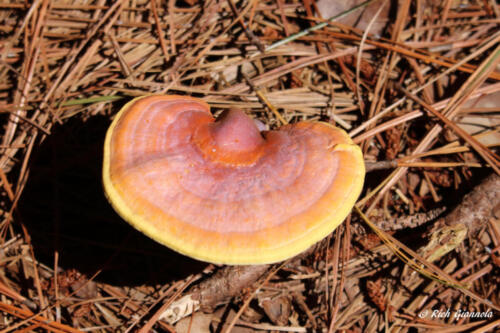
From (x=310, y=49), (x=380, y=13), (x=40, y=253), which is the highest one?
(x=380, y=13)

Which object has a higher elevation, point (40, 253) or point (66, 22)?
point (66, 22)

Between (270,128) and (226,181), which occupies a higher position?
(226,181)

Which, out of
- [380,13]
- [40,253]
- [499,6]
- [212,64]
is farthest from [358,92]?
[40,253]

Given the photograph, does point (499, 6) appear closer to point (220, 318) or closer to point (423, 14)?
point (423, 14)

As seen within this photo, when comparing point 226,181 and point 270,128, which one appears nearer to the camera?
point 226,181

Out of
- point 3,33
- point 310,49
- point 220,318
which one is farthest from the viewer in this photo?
point 310,49

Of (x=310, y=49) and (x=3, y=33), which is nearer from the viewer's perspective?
(x=3, y=33)

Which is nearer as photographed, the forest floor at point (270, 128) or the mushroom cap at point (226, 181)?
the mushroom cap at point (226, 181)

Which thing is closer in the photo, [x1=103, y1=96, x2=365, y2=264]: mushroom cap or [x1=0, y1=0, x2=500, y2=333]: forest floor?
[x1=103, y1=96, x2=365, y2=264]: mushroom cap
